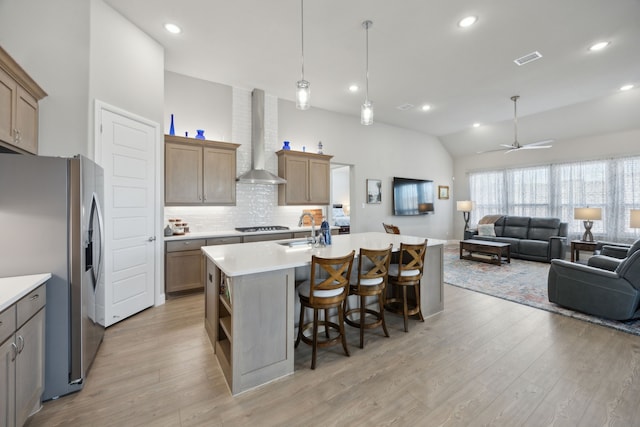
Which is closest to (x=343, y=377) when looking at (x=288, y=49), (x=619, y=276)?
(x=619, y=276)

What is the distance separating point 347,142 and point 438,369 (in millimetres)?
5110

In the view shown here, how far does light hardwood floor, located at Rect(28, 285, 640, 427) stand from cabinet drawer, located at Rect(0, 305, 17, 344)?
0.73 m

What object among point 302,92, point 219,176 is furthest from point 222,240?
point 302,92

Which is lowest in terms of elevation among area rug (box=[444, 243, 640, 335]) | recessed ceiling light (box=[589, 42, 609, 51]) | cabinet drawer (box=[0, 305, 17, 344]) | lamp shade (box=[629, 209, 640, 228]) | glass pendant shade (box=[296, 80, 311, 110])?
area rug (box=[444, 243, 640, 335])

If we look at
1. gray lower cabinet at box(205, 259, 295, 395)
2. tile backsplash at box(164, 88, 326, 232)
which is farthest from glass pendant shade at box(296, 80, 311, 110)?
tile backsplash at box(164, 88, 326, 232)

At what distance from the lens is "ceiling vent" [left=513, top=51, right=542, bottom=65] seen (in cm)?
381

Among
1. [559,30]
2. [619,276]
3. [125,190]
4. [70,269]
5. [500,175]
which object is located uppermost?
[559,30]

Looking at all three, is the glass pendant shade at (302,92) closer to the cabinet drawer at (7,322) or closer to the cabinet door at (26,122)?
the cabinet door at (26,122)

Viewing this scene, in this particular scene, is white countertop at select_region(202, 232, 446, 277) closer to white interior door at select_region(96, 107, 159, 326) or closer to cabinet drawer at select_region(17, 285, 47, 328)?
Result: cabinet drawer at select_region(17, 285, 47, 328)

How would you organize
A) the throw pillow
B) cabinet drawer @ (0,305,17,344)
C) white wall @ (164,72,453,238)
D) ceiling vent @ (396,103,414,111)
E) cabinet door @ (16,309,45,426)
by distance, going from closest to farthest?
cabinet drawer @ (0,305,17,344) < cabinet door @ (16,309,45,426) < white wall @ (164,72,453,238) < ceiling vent @ (396,103,414,111) < the throw pillow

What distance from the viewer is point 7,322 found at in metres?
1.35

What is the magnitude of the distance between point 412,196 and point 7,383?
25.2 ft

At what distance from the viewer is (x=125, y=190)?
10.1 ft

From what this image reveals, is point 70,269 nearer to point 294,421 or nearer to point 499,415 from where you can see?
point 294,421
